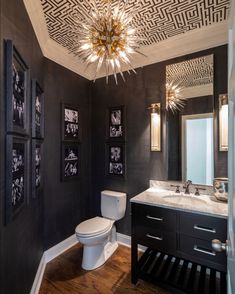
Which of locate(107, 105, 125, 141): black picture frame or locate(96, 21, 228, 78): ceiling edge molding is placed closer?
locate(96, 21, 228, 78): ceiling edge molding

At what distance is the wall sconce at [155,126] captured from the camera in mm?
2252

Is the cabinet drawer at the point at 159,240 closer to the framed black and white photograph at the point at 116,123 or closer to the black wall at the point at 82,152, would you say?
the black wall at the point at 82,152

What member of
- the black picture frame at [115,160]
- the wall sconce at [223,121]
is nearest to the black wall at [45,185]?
the black picture frame at [115,160]

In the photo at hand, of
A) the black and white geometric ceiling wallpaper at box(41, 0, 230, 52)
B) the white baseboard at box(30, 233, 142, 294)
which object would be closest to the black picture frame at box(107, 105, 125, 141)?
the black and white geometric ceiling wallpaper at box(41, 0, 230, 52)

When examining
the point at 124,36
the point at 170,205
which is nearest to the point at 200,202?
the point at 170,205

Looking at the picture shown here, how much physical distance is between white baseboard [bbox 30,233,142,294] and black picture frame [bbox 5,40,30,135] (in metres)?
1.52

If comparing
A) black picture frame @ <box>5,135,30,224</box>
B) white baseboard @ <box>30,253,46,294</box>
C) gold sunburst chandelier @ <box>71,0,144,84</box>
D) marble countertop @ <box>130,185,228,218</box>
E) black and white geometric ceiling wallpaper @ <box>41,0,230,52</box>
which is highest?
black and white geometric ceiling wallpaper @ <box>41,0,230,52</box>

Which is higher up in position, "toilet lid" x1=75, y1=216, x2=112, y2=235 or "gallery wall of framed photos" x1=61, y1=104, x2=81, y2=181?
"gallery wall of framed photos" x1=61, y1=104, x2=81, y2=181

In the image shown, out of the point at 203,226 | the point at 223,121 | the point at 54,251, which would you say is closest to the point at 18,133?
the point at 203,226

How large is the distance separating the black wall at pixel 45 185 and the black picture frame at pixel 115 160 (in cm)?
40

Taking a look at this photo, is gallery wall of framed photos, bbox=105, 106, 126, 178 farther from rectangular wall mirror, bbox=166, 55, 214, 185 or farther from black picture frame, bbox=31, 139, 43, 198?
black picture frame, bbox=31, 139, 43, 198

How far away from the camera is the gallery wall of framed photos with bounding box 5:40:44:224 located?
1.04 metres

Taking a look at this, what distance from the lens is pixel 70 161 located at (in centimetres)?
247

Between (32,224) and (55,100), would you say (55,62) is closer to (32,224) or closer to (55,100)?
(55,100)
